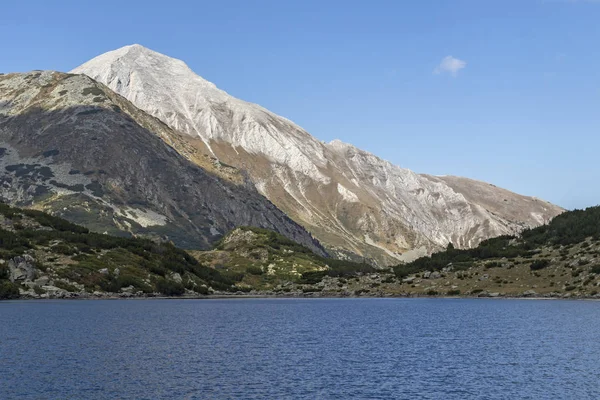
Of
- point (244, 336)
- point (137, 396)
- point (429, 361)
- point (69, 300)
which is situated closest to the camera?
point (137, 396)

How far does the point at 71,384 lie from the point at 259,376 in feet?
61.9

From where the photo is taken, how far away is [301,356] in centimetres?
8275

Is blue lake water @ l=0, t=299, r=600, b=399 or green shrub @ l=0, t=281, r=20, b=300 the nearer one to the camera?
blue lake water @ l=0, t=299, r=600, b=399

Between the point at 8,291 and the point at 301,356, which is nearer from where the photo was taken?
the point at 301,356

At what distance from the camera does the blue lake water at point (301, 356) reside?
6081cm

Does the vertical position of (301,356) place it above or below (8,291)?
below

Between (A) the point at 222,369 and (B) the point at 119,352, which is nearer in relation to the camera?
(A) the point at 222,369

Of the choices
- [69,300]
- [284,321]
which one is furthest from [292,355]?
[69,300]

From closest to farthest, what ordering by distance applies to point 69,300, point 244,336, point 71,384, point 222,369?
point 71,384 → point 222,369 → point 244,336 → point 69,300

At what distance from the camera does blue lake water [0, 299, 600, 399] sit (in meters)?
60.8

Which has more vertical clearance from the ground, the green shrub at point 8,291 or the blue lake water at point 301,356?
the green shrub at point 8,291

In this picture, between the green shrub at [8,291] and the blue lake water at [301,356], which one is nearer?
the blue lake water at [301,356]

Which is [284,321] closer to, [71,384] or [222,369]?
[222,369]

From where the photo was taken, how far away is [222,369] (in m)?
72.4
